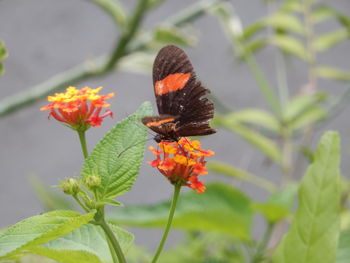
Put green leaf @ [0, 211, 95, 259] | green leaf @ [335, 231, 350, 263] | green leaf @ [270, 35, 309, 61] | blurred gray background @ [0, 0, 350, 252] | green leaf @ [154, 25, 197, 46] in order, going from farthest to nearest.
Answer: blurred gray background @ [0, 0, 350, 252] → green leaf @ [270, 35, 309, 61] → green leaf @ [154, 25, 197, 46] → green leaf @ [335, 231, 350, 263] → green leaf @ [0, 211, 95, 259]

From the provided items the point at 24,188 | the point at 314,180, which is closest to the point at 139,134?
the point at 314,180

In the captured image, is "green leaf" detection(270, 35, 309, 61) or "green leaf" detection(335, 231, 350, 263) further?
"green leaf" detection(270, 35, 309, 61)

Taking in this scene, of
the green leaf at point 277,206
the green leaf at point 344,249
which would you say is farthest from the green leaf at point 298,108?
the green leaf at point 344,249

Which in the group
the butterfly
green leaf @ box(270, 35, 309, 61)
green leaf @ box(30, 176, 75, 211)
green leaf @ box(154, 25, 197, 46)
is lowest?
green leaf @ box(30, 176, 75, 211)

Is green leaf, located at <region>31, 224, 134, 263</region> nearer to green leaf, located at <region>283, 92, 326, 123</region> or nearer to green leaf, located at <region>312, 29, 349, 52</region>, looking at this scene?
green leaf, located at <region>283, 92, 326, 123</region>

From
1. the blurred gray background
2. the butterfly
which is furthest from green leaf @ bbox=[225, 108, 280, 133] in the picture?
the blurred gray background

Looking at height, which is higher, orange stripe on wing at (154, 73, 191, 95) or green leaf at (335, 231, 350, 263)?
orange stripe on wing at (154, 73, 191, 95)

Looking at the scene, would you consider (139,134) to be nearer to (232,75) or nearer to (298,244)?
(298,244)
